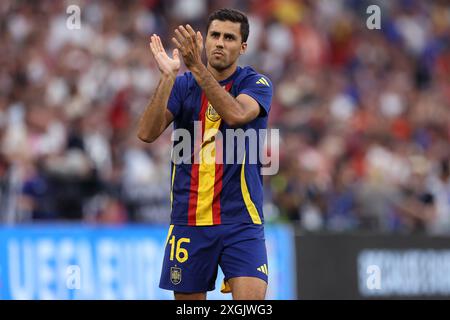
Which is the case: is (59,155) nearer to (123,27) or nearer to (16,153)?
(16,153)

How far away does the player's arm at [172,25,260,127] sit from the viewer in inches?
283

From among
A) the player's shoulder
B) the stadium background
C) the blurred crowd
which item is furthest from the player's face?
the blurred crowd

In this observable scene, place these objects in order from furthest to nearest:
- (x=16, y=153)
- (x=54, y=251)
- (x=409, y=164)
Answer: (x=409, y=164)
(x=16, y=153)
(x=54, y=251)

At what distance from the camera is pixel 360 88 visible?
20.0 meters

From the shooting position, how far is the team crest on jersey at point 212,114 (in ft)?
25.3

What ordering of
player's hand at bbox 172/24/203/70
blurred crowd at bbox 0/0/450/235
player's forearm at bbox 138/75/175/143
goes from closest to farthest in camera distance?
player's hand at bbox 172/24/203/70 < player's forearm at bbox 138/75/175/143 < blurred crowd at bbox 0/0/450/235

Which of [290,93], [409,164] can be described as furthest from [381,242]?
[290,93]

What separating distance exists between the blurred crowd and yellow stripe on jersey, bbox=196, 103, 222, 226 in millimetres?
5805

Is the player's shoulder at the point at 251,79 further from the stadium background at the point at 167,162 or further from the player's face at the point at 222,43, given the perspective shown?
the stadium background at the point at 167,162

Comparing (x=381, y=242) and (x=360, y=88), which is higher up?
(x=360, y=88)

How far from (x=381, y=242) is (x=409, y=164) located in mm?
3194

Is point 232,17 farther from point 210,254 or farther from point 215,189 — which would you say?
point 210,254

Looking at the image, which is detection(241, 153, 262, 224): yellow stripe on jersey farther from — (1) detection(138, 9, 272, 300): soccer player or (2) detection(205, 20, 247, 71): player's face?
(2) detection(205, 20, 247, 71): player's face

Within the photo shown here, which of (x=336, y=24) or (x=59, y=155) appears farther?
(x=336, y=24)
